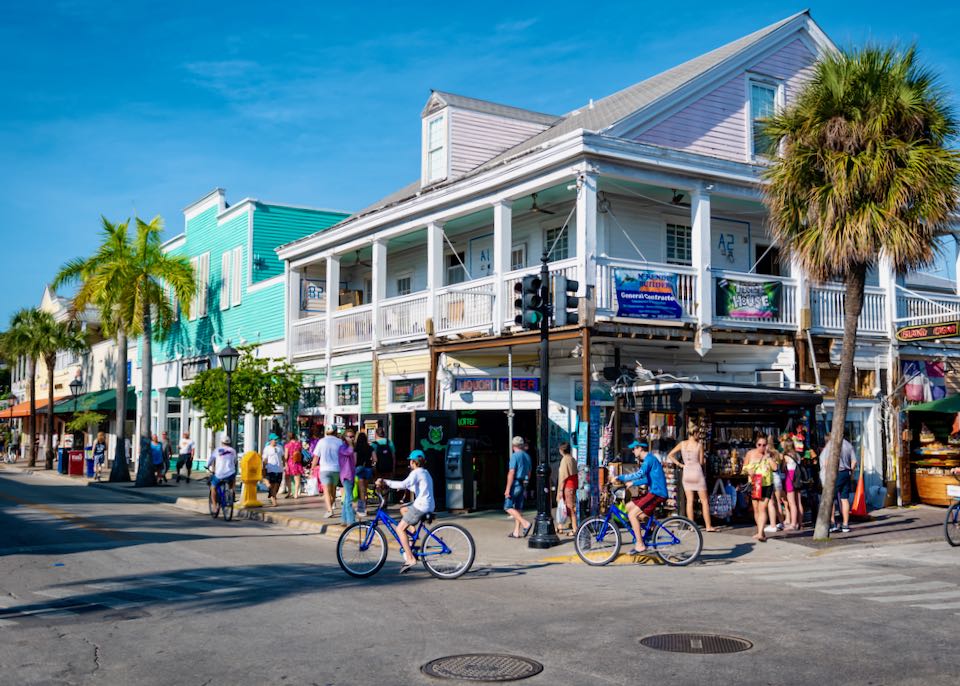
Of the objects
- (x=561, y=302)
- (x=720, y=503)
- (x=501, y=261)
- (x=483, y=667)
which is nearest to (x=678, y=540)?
(x=561, y=302)

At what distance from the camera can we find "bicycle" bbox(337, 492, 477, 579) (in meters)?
11.7

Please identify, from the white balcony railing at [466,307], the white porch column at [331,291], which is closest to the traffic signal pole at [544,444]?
the white balcony railing at [466,307]

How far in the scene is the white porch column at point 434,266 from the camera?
21.6 meters

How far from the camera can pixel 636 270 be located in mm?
18125

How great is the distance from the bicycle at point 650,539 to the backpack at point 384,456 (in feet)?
21.8

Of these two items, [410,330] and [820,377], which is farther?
[410,330]

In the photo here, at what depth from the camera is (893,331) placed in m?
21.0

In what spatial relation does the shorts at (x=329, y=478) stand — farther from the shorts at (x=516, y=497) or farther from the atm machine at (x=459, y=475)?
the shorts at (x=516, y=497)

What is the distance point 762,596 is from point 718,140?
41.6 ft

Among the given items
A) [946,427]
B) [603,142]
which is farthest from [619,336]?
[946,427]

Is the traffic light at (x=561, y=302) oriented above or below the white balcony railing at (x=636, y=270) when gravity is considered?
below

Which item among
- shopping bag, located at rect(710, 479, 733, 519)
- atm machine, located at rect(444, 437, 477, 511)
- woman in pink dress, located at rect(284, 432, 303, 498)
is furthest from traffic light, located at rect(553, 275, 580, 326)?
woman in pink dress, located at rect(284, 432, 303, 498)

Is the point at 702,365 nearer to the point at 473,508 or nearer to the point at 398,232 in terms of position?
the point at 473,508

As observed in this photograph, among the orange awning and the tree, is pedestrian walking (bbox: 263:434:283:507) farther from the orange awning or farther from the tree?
the orange awning
